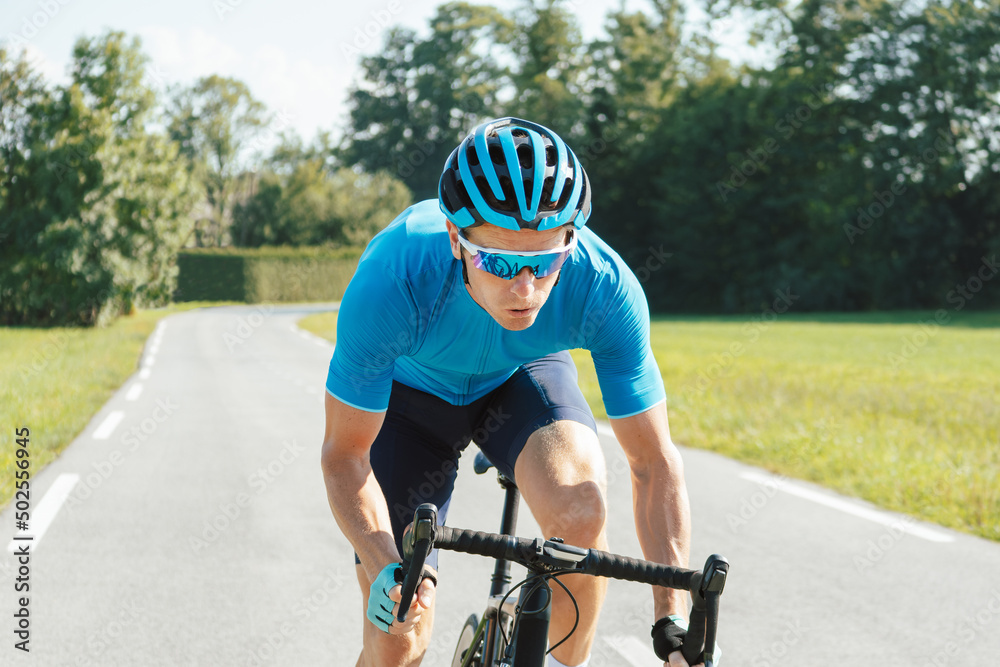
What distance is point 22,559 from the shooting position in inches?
189

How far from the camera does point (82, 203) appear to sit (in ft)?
46.2

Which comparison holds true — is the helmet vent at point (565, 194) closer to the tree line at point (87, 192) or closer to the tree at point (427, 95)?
the tree line at point (87, 192)

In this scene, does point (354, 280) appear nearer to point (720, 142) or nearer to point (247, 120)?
point (720, 142)

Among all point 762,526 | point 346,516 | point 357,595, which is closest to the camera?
point 346,516

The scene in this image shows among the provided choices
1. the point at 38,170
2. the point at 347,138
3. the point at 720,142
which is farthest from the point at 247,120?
the point at 38,170

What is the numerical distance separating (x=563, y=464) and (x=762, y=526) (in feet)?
11.5

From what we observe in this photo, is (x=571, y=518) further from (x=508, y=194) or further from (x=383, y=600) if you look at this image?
(x=508, y=194)

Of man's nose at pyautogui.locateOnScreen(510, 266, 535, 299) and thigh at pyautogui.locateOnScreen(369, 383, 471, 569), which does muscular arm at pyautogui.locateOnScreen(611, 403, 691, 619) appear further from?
thigh at pyautogui.locateOnScreen(369, 383, 471, 569)

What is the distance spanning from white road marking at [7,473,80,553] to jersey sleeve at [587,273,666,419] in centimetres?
404
